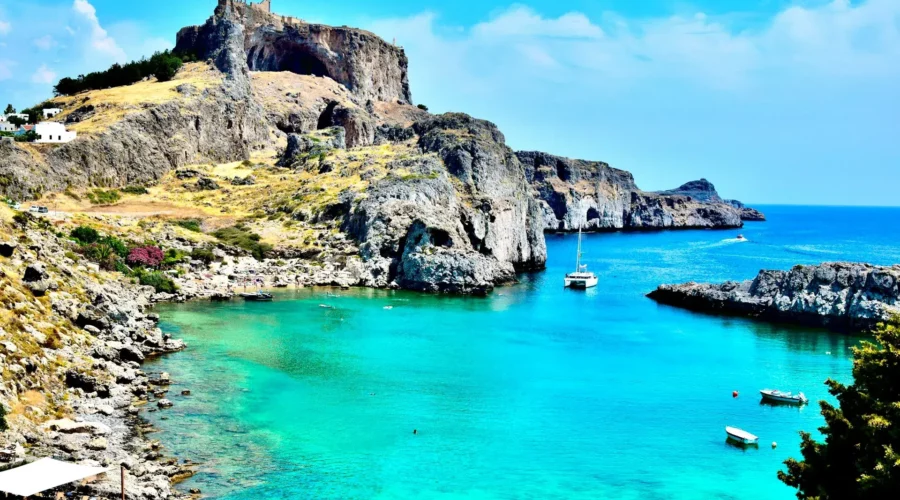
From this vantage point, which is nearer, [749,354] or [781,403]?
[781,403]

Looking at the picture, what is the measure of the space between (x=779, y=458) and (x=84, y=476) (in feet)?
122

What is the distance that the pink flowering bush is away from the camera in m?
87.8

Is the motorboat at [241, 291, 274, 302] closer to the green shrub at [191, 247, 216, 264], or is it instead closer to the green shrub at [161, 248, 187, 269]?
the green shrub at [161, 248, 187, 269]

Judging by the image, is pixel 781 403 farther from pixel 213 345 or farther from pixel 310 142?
pixel 310 142

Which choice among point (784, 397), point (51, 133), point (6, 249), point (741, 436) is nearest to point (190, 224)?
point (51, 133)

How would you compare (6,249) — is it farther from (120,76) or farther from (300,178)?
(120,76)

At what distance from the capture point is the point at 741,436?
149 feet

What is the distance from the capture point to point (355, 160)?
12812 cm

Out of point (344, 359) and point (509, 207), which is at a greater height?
point (509, 207)

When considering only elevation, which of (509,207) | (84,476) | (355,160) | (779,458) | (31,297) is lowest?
(779,458)

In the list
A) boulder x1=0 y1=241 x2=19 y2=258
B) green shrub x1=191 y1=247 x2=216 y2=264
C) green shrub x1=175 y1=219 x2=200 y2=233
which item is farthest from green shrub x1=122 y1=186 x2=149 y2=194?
boulder x1=0 y1=241 x2=19 y2=258

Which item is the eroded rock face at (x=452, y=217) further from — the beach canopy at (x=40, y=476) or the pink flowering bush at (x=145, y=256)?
the beach canopy at (x=40, y=476)

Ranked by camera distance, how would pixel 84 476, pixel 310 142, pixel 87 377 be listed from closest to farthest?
pixel 84 476
pixel 87 377
pixel 310 142

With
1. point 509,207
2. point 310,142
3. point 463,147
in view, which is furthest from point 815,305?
point 310,142
